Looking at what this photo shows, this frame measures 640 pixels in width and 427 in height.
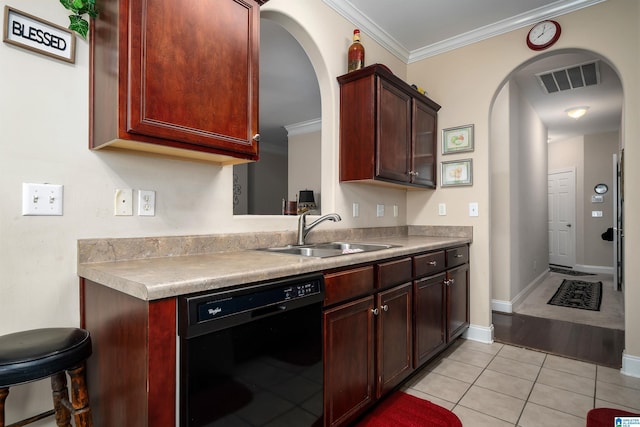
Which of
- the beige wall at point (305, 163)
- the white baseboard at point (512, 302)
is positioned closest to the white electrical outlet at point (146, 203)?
the white baseboard at point (512, 302)

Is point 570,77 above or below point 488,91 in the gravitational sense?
above

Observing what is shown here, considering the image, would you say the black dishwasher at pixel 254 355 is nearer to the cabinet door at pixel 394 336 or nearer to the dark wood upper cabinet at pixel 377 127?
the cabinet door at pixel 394 336

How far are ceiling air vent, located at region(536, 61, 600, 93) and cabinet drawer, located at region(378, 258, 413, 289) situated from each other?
3368 mm

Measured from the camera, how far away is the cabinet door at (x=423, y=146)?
9.40ft

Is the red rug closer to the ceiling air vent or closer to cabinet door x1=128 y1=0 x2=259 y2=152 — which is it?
cabinet door x1=128 y1=0 x2=259 y2=152

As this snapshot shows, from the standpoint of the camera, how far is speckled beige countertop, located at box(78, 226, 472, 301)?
40.0 inches

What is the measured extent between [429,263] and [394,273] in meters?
0.47

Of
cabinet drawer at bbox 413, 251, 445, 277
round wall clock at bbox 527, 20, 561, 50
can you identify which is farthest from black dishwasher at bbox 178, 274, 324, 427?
round wall clock at bbox 527, 20, 561, 50

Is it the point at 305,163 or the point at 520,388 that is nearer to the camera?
the point at 520,388

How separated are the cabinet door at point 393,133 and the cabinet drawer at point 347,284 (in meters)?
0.94

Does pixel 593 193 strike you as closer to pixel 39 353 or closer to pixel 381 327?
pixel 381 327

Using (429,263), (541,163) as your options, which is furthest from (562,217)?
(429,263)

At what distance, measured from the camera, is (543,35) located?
2.68 meters

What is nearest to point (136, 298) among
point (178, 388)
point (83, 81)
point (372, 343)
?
point (178, 388)
